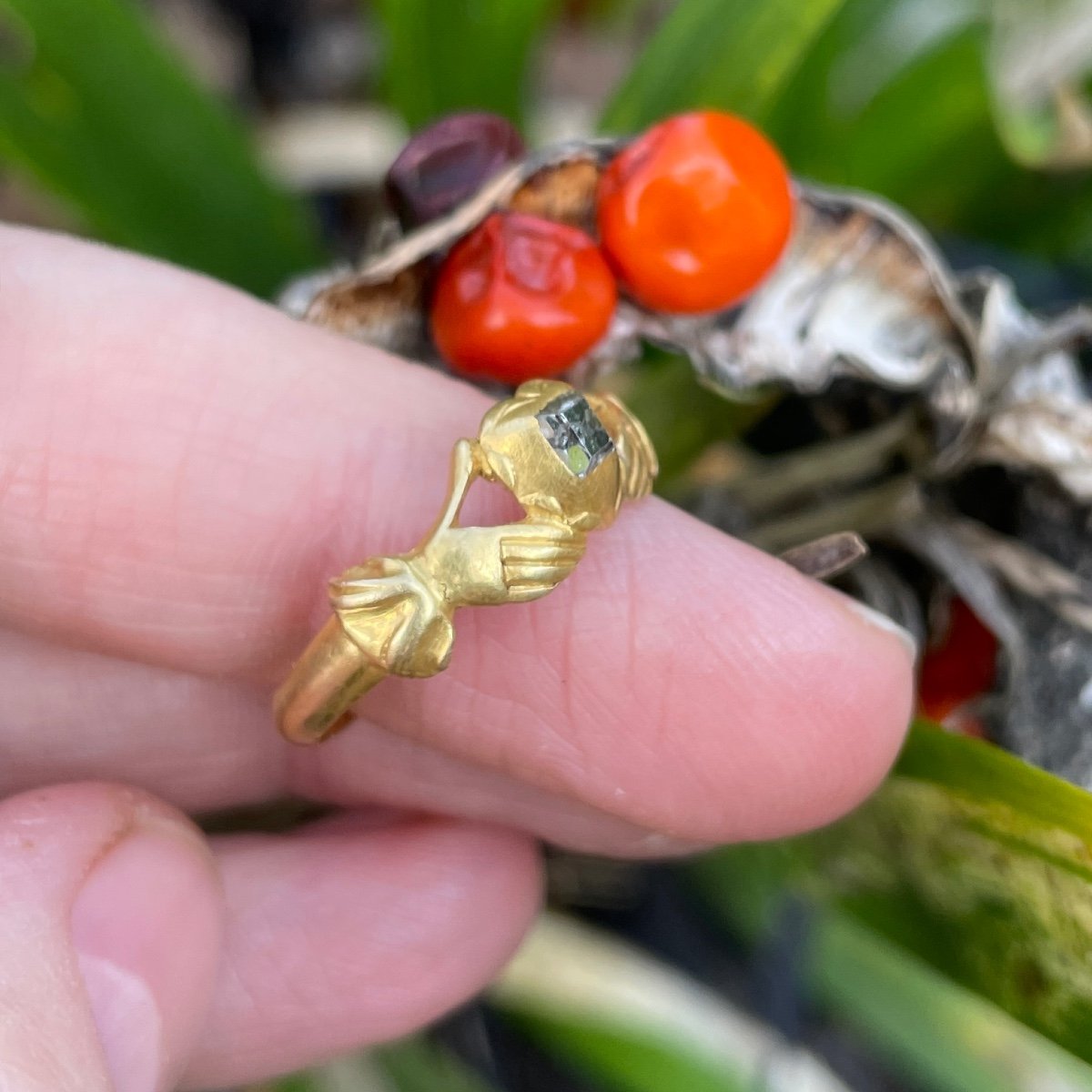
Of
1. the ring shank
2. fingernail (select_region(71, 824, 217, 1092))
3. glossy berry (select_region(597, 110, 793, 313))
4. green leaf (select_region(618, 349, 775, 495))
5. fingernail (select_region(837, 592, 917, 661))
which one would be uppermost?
glossy berry (select_region(597, 110, 793, 313))

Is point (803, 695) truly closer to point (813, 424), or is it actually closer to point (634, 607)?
point (634, 607)

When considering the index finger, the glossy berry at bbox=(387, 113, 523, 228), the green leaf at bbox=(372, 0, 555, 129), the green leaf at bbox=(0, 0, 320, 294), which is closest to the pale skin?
the index finger

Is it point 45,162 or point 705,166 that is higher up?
point 705,166

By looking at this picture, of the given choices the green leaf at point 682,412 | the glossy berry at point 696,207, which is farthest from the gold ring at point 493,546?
the green leaf at point 682,412

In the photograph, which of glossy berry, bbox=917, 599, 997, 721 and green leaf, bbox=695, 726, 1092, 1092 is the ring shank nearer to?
green leaf, bbox=695, 726, 1092, 1092

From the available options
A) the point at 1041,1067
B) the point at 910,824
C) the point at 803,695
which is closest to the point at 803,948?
the point at 1041,1067
